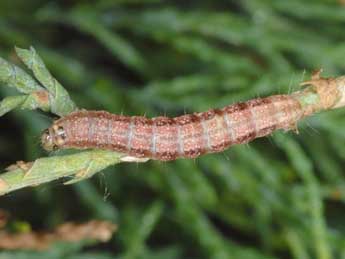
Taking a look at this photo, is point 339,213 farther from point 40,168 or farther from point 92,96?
point 40,168

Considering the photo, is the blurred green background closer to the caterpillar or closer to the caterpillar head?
the caterpillar

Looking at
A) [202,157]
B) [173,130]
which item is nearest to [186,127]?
[173,130]

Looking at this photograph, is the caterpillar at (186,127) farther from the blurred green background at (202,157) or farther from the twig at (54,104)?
the blurred green background at (202,157)

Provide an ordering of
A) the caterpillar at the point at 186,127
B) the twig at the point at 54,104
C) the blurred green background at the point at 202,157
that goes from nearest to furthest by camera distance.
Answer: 1. the twig at the point at 54,104
2. the caterpillar at the point at 186,127
3. the blurred green background at the point at 202,157

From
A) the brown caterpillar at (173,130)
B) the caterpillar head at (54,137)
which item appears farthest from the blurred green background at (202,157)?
the caterpillar head at (54,137)

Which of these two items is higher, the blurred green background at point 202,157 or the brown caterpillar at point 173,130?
the blurred green background at point 202,157

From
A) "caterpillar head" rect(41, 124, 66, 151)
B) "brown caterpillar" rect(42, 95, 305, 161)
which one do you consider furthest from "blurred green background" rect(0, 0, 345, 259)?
"caterpillar head" rect(41, 124, 66, 151)

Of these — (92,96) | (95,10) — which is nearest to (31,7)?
(95,10)

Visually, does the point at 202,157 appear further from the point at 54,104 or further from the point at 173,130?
the point at 54,104
